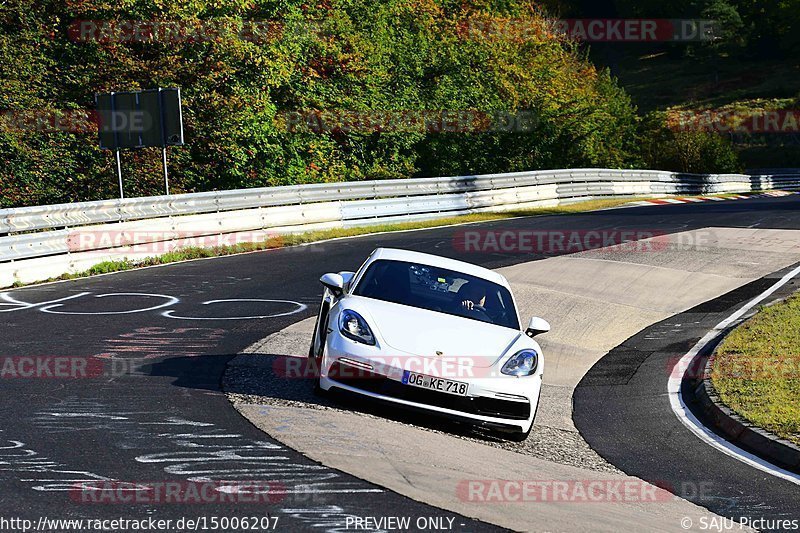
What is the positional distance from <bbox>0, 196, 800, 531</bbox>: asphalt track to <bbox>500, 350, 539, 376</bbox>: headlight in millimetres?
927

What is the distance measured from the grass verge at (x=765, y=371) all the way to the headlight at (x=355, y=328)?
3.67 meters

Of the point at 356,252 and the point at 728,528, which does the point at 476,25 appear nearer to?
the point at 356,252

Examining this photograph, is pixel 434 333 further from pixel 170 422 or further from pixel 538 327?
pixel 170 422

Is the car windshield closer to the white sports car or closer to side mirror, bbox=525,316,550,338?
the white sports car

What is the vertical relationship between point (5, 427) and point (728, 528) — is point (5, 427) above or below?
above

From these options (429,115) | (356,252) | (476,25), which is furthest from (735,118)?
(356,252)

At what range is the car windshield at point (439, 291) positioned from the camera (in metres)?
9.91

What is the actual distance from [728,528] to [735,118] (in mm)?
85546

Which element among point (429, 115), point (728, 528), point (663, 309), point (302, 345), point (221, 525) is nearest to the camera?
point (221, 525)

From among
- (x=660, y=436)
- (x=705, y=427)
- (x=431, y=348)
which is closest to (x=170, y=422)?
(x=431, y=348)

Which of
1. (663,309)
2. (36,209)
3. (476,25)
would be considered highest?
(476,25)

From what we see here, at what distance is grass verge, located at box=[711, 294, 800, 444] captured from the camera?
9750mm

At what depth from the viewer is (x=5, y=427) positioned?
7.67 m

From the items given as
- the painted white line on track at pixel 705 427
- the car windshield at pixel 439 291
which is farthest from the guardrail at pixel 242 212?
the painted white line on track at pixel 705 427
